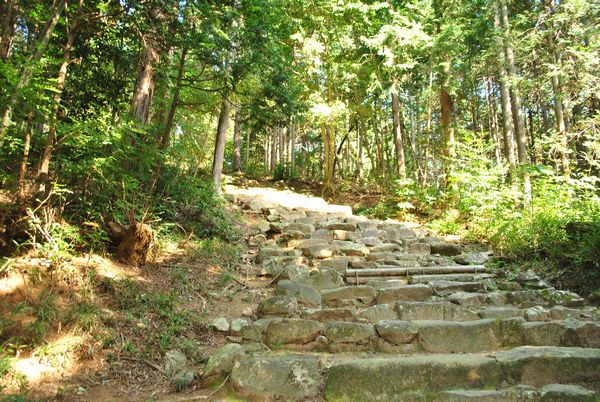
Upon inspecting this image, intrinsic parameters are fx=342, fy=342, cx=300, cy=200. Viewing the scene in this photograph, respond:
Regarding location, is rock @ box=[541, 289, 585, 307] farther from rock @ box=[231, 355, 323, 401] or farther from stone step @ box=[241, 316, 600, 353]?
rock @ box=[231, 355, 323, 401]

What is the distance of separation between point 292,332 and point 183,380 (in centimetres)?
Answer: 118

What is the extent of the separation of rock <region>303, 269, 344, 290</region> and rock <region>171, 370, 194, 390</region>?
8.48 ft

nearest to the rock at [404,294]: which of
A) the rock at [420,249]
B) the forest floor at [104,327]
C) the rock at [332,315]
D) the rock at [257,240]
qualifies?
the rock at [332,315]

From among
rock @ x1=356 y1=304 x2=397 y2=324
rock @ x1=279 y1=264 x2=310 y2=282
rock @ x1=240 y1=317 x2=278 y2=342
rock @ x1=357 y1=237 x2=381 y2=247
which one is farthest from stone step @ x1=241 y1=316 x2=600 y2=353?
rock @ x1=357 y1=237 x2=381 y2=247

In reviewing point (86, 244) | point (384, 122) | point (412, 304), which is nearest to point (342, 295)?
point (412, 304)

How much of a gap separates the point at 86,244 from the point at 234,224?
4.22m

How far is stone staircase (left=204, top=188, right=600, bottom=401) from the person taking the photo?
2.80 metres

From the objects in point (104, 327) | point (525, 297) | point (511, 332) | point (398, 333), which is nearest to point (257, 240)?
point (104, 327)

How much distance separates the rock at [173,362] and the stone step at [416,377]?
1.57 ft

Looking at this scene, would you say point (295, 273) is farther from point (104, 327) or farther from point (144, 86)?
point (144, 86)

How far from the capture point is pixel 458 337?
11.5ft

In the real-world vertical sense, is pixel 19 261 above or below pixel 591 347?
above

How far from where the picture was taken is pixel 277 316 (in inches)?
171

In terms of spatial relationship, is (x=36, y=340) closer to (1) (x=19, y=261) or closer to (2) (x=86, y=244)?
(1) (x=19, y=261)
